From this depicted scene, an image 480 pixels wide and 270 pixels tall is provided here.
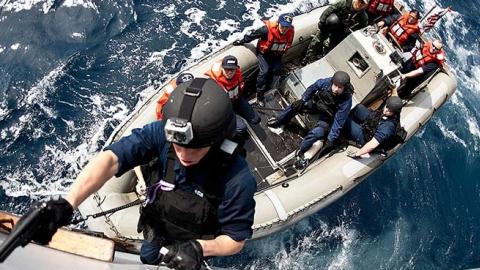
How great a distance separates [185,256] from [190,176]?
424 mm

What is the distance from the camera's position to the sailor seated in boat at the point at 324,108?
6417 mm

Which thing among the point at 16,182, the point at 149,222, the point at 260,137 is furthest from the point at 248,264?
the point at 149,222

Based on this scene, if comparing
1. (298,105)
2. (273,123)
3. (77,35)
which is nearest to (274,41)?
(298,105)

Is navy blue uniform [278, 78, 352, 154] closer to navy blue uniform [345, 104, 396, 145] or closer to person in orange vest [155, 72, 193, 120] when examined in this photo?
navy blue uniform [345, 104, 396, 145]

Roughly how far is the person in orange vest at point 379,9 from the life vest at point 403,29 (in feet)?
1.81

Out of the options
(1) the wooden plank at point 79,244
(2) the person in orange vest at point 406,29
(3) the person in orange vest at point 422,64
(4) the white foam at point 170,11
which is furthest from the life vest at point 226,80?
(4) the white foam at point 170,11

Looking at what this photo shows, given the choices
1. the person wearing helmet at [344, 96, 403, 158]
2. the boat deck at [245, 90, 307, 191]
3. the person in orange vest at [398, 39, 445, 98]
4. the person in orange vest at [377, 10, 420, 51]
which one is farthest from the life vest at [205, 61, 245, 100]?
the person in orange vest at [377, 10, 420, 51]

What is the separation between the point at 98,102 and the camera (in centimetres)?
800

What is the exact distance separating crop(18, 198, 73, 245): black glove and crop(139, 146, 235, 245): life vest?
2.01 feet

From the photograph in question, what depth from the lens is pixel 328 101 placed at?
21.6ft

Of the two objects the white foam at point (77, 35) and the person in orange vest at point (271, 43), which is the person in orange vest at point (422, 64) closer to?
the person in orange vest at point (271, 43)

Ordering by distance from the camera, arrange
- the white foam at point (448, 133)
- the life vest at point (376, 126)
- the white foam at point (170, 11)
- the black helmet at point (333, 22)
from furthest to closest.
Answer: the white foam at point (448, 133) < the white foam at point (170, 11) < the black helmet at point (333, 22) < the life vest at point (376, 126)

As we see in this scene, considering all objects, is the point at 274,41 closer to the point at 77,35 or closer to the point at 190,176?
the point at 77,35

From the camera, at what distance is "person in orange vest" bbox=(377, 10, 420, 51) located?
7.87 metres
